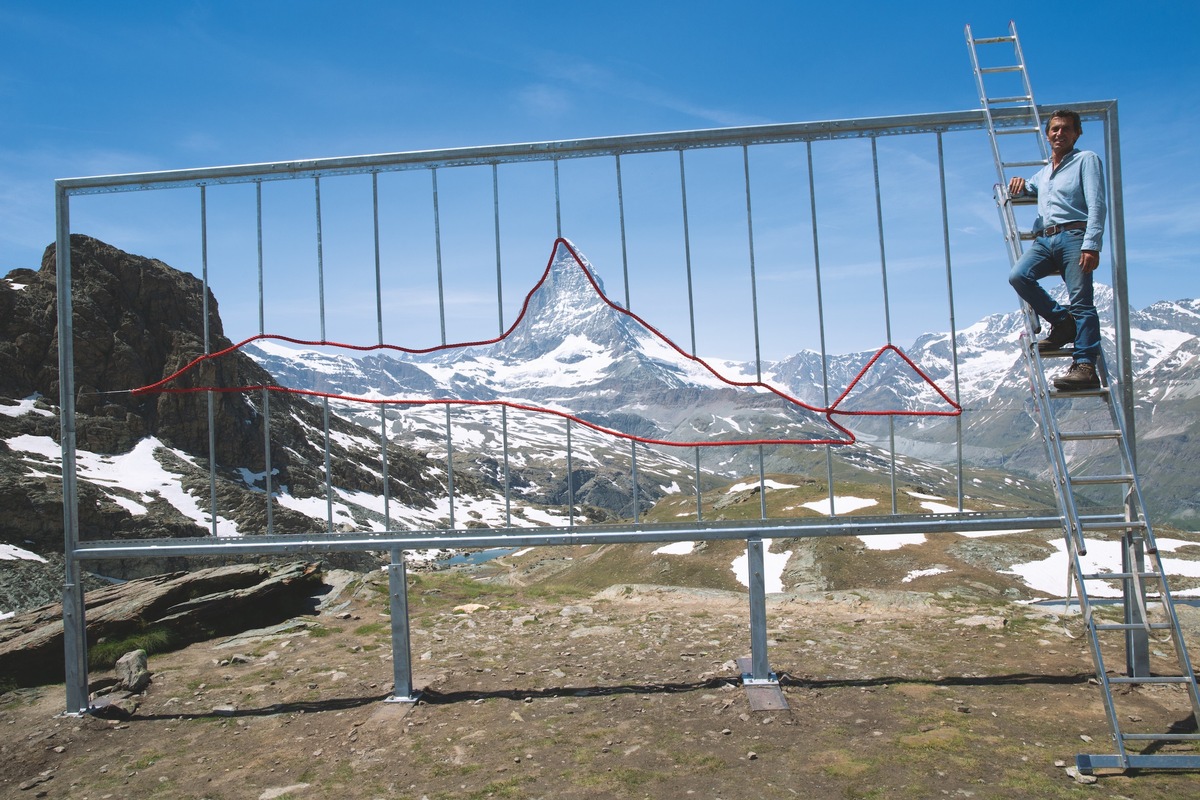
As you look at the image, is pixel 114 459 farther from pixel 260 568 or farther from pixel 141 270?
pixel 260 568

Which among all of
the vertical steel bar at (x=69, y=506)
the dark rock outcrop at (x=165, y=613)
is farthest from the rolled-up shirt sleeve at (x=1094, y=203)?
the dark rock outcrop at (x=165, y=613)

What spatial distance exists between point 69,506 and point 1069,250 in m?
11.7

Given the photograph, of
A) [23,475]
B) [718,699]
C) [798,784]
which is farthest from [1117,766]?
[23,475]

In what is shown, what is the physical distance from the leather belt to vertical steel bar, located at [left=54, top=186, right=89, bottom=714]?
11.1m

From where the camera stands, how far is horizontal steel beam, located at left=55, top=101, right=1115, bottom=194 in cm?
881

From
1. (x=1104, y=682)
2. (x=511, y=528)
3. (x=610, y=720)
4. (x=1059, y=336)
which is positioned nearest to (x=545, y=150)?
(x=511, y=528)

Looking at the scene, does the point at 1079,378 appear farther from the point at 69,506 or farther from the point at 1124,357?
the point at 69,506

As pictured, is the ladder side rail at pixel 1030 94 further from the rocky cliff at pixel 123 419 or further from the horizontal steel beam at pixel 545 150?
the rocky cliff at pixel 123 419

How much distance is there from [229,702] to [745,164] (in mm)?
9376

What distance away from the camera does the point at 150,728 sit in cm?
836

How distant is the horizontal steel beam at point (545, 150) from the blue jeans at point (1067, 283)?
2.24 metres

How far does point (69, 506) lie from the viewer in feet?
29.1

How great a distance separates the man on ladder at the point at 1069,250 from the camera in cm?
701

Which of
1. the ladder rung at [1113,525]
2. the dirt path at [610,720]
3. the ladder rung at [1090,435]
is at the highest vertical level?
the ladder rung at [1090,435]
